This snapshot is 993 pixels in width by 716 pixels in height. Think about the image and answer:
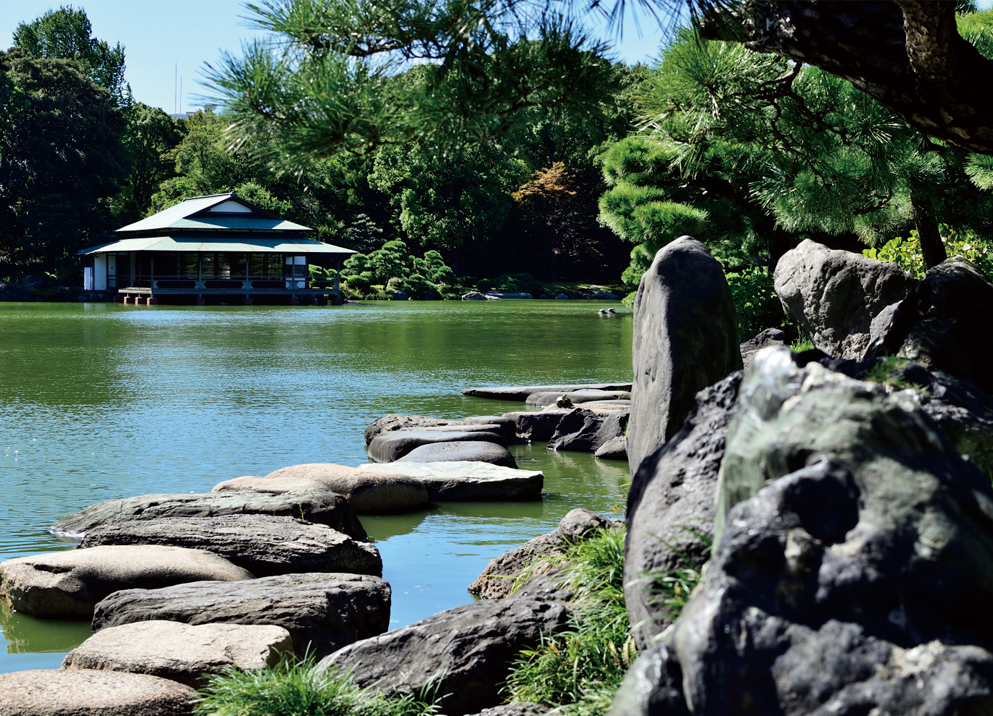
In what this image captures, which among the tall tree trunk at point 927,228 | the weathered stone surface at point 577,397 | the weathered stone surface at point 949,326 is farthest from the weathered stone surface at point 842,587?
the weathered stone surface at point 577,397

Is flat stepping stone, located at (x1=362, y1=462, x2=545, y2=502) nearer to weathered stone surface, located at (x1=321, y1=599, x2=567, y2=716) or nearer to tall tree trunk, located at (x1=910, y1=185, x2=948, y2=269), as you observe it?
weathered stone surface, located at (x1=321, y1=599, x2=567, y2=716)

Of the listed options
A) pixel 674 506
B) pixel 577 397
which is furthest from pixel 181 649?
pixel 577 397

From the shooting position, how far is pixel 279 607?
3578mm

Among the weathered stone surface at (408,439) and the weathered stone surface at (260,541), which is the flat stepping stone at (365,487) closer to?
the weathered stone surface at (260,541)

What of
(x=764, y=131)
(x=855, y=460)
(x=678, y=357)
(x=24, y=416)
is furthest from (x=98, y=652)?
(x=24, y=416)

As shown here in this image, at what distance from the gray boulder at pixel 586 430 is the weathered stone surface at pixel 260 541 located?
10.7 feet

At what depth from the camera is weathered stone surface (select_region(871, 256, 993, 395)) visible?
15.3ft

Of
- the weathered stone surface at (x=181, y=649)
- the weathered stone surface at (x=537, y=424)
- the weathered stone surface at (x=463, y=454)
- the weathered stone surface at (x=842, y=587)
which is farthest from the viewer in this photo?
the weathered stone surface at (x=537, y=424)

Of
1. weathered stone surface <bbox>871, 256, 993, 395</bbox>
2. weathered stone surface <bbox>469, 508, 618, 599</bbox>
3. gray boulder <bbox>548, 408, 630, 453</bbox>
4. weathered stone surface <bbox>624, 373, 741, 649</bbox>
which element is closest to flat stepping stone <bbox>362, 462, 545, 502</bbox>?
gray boulder <bbox>548, 408, 630, 453</bbox>

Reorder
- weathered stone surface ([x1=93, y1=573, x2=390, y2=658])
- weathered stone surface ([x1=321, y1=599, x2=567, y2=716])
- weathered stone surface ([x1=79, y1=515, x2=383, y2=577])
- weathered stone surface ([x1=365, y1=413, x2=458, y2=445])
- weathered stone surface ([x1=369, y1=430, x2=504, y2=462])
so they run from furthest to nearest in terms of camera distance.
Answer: weathered stone surface ([x1=365, y1=413, x2=458, y2=445]) → weathered stone surface ([x1=369, y1=430, x2=504, y2=462]) → weathered stone surface ([x1=79, y1=515, x2=383, y2=577]) → weathered stone surface ([x1=93, y1=573, x2=390, y2=658]) → weathered stone surface ([x1=321, y1=599, x2=567, y2=716])

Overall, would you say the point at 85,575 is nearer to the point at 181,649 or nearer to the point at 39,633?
the point at 39,633

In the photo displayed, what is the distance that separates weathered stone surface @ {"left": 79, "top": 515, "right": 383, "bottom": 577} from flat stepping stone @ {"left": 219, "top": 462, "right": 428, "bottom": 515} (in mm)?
868

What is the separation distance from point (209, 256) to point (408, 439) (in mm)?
34344

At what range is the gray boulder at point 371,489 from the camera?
5.64m
